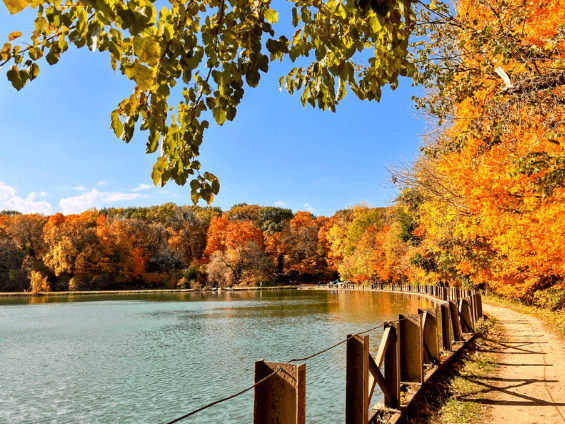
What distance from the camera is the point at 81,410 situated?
1112 cm

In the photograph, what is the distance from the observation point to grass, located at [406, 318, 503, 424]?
6915 mm

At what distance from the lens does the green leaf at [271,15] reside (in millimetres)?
3553

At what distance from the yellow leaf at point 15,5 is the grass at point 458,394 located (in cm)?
689

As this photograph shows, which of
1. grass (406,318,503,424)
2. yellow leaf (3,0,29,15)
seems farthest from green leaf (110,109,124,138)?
grass (406,318,503,424)

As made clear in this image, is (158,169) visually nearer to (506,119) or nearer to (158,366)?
(506,119)

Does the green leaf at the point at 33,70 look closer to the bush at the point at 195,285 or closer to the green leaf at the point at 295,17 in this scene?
the green leaf at the point at 295,17

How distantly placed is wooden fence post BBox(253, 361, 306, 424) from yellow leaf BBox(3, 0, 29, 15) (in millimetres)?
3243

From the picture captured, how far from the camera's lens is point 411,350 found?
8016 millimetres

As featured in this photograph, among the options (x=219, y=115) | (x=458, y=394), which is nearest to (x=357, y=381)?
(x=458, y=394)

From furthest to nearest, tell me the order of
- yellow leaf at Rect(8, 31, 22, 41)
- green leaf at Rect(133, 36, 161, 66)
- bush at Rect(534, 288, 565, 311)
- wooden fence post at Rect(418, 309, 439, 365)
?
1. bush at Rect(534, 288, 565, 311)
2. wooden fence post at Rect(418, 309, 439, 365)
3. yellow leaf at Rect(8, 31, 22, 41)
4. green leaf at Rect(133, 36, 161, 66)

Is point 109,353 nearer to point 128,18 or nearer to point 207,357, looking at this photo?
point 207,357

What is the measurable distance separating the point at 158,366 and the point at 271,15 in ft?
46.9

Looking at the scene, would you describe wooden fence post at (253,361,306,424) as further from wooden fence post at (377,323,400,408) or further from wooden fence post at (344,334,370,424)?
wooden fence post at (377,323,400,408)

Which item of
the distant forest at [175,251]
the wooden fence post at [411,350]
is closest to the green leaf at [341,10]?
the wooden fence post at [411,350]
